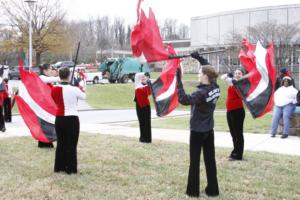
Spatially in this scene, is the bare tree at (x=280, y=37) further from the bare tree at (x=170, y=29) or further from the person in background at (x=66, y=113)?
the bare tree at (x=170, y=29)

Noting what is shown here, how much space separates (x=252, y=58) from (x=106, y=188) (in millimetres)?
3887

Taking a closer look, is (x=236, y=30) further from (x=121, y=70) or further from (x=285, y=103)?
(x=285, y=103)

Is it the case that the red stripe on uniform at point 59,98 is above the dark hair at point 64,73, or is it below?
below

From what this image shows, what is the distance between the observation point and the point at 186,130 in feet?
48.9

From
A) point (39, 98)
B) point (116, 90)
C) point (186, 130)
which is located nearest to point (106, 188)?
point (39, 98)

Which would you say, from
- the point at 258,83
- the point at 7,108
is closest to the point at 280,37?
the point at 7,108

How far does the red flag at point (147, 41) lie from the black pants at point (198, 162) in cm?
170

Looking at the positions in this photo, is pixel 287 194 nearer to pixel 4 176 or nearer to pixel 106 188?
pixel 106 188

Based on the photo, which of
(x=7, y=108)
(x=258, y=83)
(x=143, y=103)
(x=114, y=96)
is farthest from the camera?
(x=114, y=96)

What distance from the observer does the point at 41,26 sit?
4091cm

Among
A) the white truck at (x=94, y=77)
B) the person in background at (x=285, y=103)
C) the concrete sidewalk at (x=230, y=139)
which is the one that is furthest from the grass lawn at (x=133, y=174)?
the white truck at (x=94, y=77)

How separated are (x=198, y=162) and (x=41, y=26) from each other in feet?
119

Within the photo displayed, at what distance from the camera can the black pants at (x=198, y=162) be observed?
658 cm

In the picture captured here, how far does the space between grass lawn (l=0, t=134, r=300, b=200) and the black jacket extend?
0.99 m
